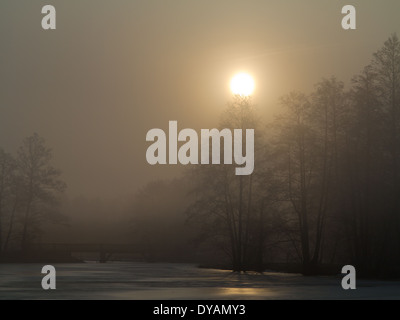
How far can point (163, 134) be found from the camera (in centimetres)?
6812

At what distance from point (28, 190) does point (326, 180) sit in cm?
4217

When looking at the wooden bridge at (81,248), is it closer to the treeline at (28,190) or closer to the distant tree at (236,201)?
the treeline at (28,190)

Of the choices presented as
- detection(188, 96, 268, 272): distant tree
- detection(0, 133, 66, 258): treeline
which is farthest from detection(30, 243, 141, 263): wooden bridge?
detection(188, 96, 268, 272): distant tree

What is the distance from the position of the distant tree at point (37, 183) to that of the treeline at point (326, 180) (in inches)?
1038

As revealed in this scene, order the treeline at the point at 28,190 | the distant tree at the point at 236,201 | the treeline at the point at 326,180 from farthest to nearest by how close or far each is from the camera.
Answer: the treeline at the point at 28,190 < the distant tree at the point at 236,201 < the treeline at the point at 326,180

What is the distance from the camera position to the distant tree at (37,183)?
8394 cm

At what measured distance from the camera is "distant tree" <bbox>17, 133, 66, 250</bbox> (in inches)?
3305

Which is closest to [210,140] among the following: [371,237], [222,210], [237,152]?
[237,152]

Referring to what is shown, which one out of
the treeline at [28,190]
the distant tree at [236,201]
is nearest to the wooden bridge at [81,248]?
the treeline at [28,190]

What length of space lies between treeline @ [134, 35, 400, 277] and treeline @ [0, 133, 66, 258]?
26.6m

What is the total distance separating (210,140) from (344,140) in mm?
13652

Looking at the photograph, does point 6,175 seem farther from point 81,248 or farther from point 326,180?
point 326,180

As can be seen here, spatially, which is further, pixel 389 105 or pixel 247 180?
pixel 247 180
